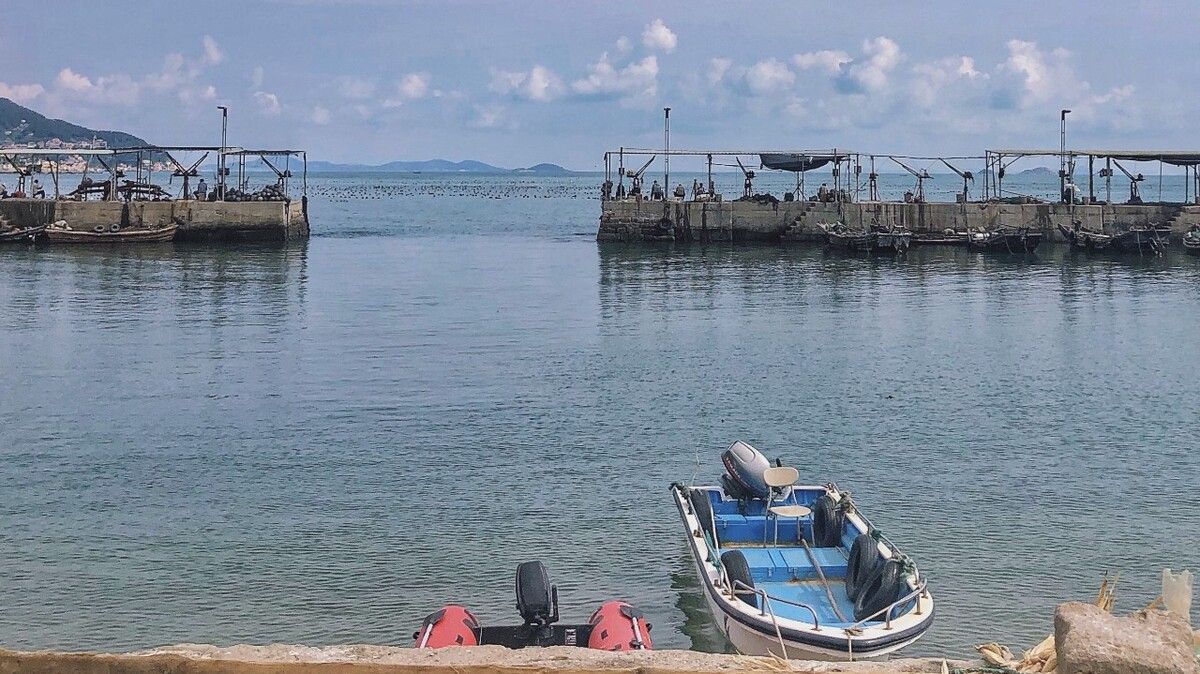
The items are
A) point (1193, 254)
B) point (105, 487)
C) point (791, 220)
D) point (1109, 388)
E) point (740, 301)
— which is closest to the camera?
point (105, 487)

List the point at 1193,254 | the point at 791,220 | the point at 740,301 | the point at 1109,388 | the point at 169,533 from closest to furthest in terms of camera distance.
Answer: the point at 169,533
the point at 1109,388
the point at 740,301
the point at 1193,254
the point at 791,220

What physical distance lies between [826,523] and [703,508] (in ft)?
5.24

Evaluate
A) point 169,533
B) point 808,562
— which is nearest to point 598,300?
point 169,533

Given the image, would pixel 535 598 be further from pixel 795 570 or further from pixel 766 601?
pixel 795 570

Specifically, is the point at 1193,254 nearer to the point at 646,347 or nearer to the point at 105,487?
the point at 646,347

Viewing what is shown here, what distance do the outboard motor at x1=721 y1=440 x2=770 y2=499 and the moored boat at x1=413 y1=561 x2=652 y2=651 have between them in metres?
4.29

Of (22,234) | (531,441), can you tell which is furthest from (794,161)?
(531,441)

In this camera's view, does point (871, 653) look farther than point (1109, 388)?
No

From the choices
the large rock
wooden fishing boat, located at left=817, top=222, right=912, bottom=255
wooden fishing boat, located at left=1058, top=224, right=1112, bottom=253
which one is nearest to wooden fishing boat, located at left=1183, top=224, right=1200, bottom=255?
wooden fishing boat, located at left=1058, top=224, right=1112, bottom=253

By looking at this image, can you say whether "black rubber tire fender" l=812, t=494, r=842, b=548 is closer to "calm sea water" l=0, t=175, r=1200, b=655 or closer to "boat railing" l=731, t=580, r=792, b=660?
"calm sea water" l=0, t=175, r=1200, b=655

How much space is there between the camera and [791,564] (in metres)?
14.5

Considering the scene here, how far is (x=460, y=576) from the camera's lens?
16516 mm

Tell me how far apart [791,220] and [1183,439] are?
144ft

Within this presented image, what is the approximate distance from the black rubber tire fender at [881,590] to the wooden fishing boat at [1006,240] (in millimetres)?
53175
